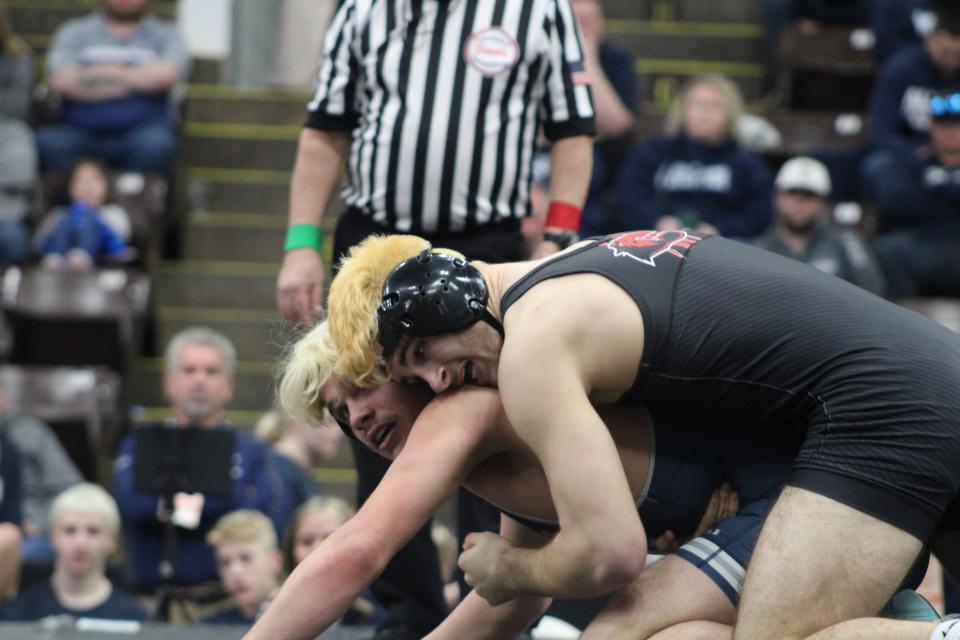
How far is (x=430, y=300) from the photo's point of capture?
2.63 m

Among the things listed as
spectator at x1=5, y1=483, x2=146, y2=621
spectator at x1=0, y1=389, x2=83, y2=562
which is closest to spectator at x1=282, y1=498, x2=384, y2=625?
spectator at x1=5, y1=483, x2=146, y2=621

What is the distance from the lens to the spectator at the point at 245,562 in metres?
5.16

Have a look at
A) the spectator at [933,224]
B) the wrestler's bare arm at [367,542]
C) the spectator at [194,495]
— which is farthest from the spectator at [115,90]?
the wrestler's bare arm at [367,542]

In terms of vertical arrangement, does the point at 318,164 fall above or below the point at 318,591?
above

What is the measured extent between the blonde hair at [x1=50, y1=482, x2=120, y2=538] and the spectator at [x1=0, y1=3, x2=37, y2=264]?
1.88 meters

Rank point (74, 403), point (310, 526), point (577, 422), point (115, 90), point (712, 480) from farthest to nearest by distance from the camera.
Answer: point (115, 90) < point (74, 403) < point (310, 526) < point (712, 480) < point (577, 422)

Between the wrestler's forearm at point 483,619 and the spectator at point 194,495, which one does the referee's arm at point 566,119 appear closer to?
the wrestler's forearm at point 483,619

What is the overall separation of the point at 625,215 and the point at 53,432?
2543mm

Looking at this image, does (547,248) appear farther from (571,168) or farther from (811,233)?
(811,233)

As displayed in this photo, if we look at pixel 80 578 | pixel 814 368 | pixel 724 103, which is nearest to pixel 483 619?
pixel 814 368

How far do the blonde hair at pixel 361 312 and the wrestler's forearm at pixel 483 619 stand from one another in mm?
536

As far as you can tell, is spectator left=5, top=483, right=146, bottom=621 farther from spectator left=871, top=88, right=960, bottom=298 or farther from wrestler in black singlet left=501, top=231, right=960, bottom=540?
spectator left=871, top=88, right=960, bottom=298

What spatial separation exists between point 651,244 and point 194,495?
316 centimetres

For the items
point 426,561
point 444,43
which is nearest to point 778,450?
point 426,561
